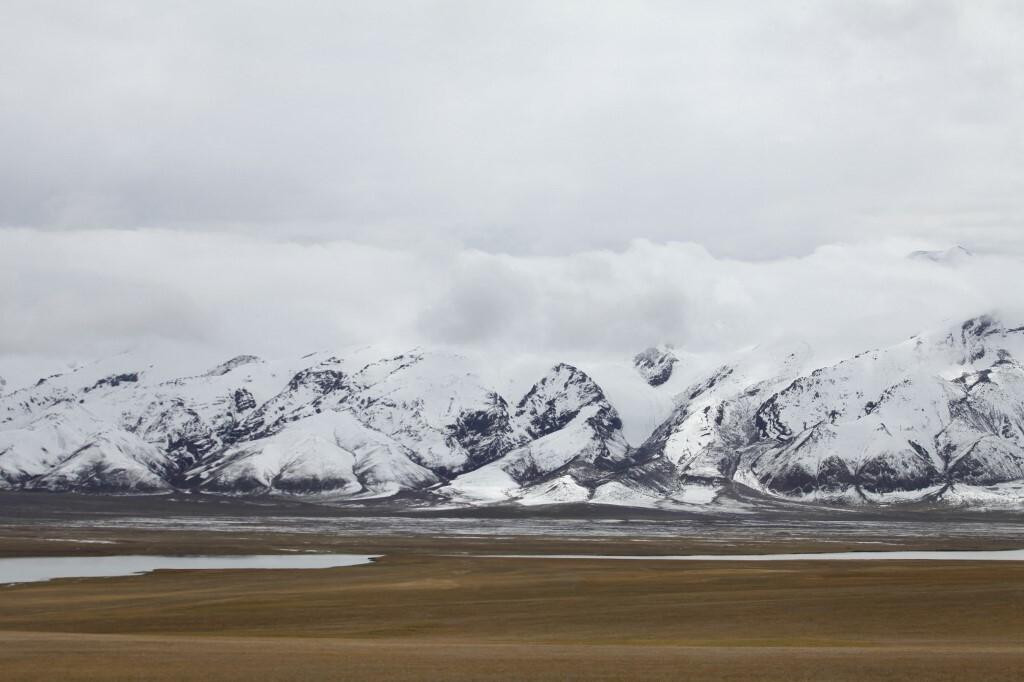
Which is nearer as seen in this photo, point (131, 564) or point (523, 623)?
point (523, 623)

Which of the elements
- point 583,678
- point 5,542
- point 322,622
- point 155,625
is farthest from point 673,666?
point 5,542

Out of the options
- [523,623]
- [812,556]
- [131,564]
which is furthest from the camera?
[812,556]

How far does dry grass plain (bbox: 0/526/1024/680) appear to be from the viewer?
33688mm

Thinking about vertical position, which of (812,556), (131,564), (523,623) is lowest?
(812,556)

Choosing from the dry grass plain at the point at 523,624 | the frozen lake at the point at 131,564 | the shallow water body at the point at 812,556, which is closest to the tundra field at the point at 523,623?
the dry grass plain at the point at 523,624

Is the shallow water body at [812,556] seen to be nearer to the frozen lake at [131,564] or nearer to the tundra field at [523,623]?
the tundra field at [523,623]

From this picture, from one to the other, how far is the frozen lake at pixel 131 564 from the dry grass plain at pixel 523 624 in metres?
8.10

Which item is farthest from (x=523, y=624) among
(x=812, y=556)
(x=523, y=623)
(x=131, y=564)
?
(x=812, y=556)

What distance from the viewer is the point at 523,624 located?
52.4 meters

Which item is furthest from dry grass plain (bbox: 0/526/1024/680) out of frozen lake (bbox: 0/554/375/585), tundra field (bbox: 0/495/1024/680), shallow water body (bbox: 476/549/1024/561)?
shallow water body (bbox: 476/549/1024/561)

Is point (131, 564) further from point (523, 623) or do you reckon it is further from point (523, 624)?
point (523, 624)

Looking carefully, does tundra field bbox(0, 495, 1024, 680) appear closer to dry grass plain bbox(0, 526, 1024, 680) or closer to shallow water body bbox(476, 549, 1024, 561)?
dry grass plain bbox(0, 526, 1024, 680)

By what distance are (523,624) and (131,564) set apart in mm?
61532

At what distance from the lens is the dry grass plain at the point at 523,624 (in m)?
33.7
